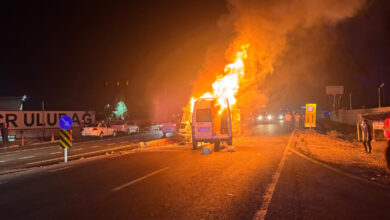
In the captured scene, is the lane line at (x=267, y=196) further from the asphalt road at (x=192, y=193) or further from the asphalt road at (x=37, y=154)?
the asphalt road at (x=37, y=154)

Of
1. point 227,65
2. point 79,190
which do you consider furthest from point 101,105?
point 79,190

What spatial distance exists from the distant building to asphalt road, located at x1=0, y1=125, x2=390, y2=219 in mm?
38908

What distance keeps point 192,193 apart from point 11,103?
4630 cm

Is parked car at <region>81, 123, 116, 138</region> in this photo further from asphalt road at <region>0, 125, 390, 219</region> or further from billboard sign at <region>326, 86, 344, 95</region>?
billboard sign at <region>326, 86, 344, 95</region>

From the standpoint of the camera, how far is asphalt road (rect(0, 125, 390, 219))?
6230 mm

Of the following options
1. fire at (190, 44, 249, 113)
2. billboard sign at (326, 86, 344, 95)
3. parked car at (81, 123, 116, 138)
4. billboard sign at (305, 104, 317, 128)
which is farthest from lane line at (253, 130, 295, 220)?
billboard sign at (326, 86, 344, 95)

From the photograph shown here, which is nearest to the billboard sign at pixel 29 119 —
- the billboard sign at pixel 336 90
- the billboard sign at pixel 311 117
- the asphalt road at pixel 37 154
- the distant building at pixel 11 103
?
the asphalt road at pixel 37 154

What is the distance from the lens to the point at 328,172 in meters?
10.4

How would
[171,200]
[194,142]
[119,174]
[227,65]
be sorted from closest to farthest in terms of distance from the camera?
[171,200], [119,174], [194,142], [227,65]

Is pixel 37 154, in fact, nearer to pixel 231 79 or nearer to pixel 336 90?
pixel 231 79

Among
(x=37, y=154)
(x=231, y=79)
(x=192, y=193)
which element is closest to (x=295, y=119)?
(x=231, y=79)

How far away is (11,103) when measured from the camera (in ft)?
149

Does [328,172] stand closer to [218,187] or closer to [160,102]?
[218,187]

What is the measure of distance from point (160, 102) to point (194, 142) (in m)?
48.9
